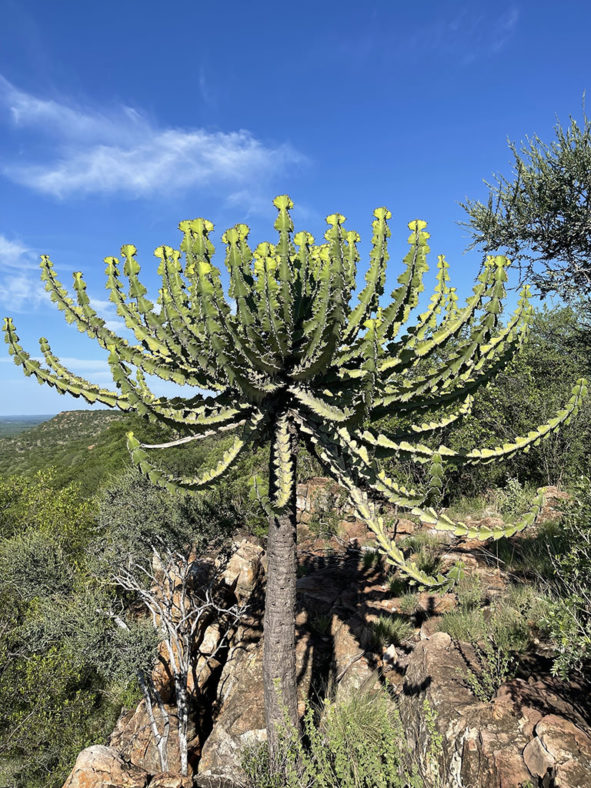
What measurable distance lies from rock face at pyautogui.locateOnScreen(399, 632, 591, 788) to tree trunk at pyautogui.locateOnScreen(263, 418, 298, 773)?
5.02ft

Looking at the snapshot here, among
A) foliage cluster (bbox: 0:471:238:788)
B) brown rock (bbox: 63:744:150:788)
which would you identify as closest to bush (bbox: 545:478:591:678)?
brown rock (bbox: 63:744:150:788)

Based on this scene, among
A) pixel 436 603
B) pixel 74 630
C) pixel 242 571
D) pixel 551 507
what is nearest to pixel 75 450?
pixel 74 630

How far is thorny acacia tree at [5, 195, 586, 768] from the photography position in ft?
11.5

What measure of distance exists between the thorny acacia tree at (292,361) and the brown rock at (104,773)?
2.64 m

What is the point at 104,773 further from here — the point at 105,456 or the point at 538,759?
the point at 105,456

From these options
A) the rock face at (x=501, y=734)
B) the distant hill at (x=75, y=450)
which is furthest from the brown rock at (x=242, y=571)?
the rock face at (x=501, y=734)

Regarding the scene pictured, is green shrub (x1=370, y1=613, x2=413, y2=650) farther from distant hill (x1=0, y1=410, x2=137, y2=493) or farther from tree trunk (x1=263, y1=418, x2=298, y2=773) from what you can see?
distant hill (x1=0, y1=410, x2=137, y2=493)

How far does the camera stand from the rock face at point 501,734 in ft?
11.4

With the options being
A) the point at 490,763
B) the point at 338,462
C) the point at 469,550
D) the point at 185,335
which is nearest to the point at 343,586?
the point at 469,550

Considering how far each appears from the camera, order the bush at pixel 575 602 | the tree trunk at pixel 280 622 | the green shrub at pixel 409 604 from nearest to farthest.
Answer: the bush at pixel 575 602, the tree trunk at pixel 280 622, the green shrub at pixel 409 604

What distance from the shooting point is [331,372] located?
432 cm

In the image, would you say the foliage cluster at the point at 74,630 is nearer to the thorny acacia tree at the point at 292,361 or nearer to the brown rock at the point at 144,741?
the brown rock at the point at 144,741

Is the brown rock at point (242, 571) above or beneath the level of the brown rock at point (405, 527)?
beneath

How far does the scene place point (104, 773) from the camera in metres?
5.76
